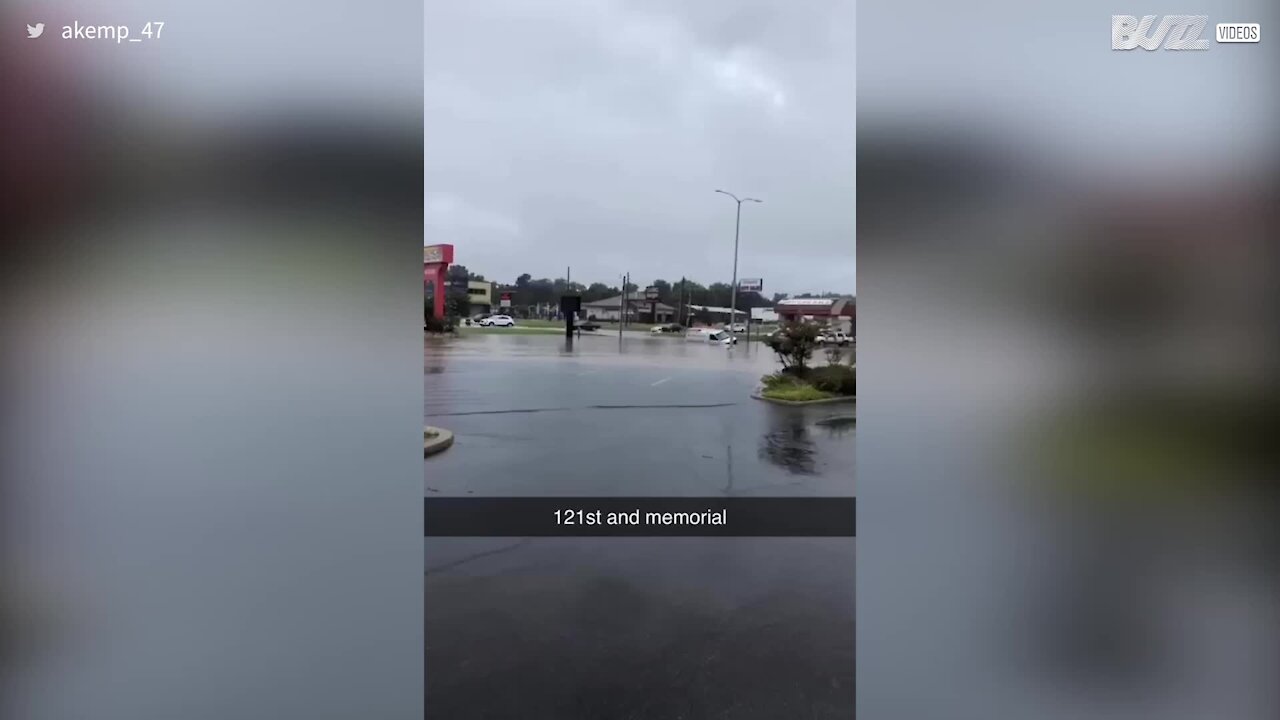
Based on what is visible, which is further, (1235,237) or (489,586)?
(489,586)

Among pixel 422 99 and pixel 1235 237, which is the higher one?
pixel 422 99

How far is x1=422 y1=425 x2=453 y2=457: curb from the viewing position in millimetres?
2131

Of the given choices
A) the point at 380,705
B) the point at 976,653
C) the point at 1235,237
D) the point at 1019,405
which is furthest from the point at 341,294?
the point at 1235,237

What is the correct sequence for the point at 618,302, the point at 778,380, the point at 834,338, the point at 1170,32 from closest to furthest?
the point at 1170,32 < the point at 834,338 < the point at 778,380 < the point at 618,302

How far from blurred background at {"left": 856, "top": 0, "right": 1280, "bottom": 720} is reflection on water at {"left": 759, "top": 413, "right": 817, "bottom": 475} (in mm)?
238

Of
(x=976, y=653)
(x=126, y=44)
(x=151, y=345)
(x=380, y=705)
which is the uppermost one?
(x=126, y=44)

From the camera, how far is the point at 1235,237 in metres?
2.00

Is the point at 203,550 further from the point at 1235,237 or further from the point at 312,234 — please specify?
the point at 1235,237

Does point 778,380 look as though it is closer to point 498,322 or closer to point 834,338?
point 834,338

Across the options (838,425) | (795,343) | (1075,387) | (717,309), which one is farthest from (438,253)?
(1075,387)

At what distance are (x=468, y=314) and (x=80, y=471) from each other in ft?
5.37
